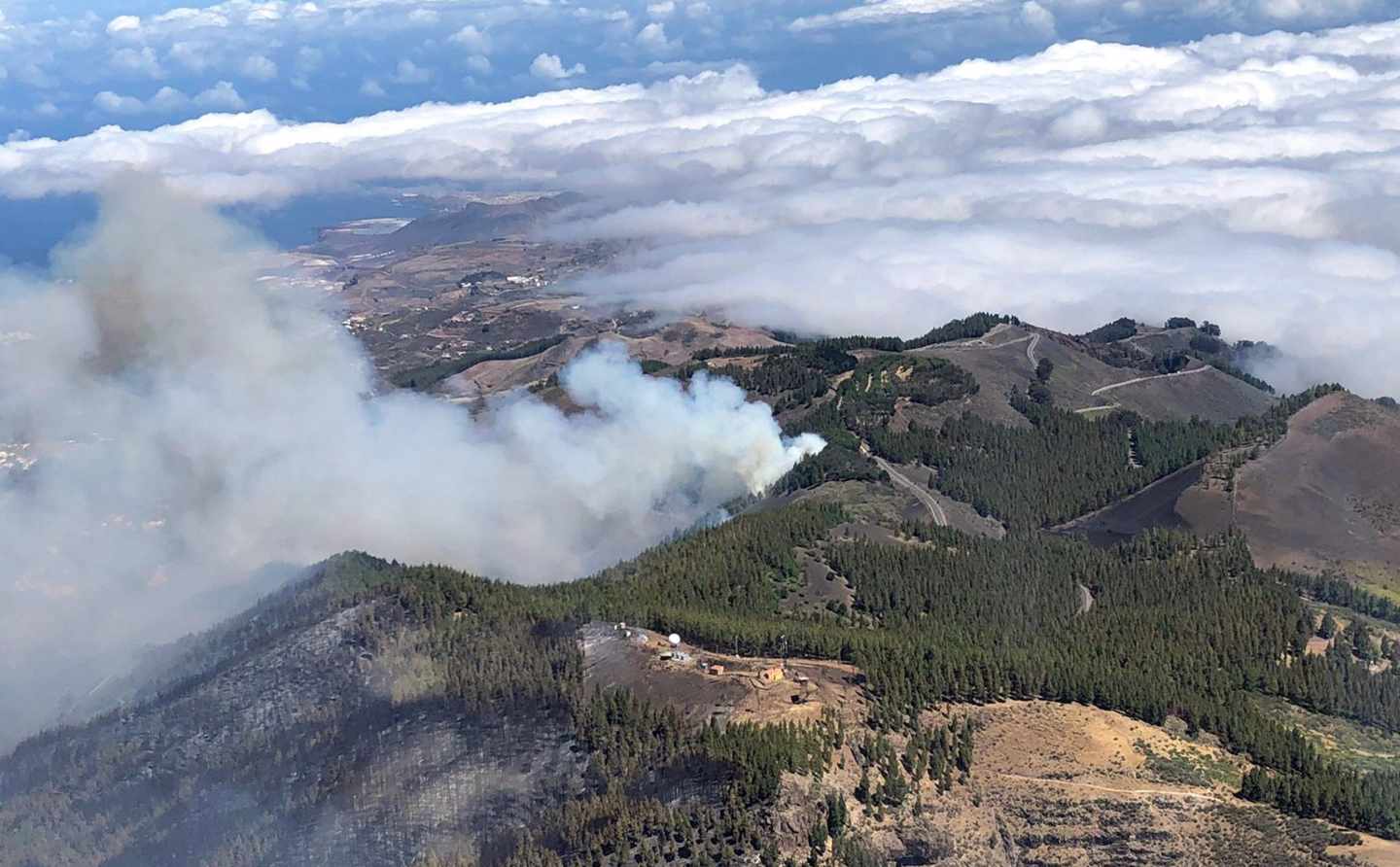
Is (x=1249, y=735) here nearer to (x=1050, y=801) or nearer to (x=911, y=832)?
(x=1050, y=801)

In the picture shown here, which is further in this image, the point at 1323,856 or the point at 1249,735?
the point at 1249,735

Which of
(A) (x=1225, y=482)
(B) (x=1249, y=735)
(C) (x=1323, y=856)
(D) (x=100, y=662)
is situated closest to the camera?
(C) (x=1323, y=856)

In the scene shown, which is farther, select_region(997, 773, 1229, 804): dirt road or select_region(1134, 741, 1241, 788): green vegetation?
select_region(1134, 741, 1241, 788): green vegetation

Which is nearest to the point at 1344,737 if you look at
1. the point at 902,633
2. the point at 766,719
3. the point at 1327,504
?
the point at 902,633

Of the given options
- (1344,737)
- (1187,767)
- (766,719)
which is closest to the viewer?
(1187,767)

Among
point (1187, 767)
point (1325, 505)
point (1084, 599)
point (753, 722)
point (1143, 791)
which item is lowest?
point (1325, 505)

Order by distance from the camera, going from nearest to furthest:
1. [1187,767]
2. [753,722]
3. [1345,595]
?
[1187,767] < [753,722] < [1345,595]

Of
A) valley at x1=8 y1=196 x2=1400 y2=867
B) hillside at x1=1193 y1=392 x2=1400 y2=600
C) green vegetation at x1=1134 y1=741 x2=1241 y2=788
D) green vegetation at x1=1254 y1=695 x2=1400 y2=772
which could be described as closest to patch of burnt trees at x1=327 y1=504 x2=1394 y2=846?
valley at x1=8 y1=196 x2=1400 y2=867

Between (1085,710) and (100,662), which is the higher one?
(1085,710)

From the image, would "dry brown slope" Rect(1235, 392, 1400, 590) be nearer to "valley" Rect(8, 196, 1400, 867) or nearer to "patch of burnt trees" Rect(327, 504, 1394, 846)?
"valley" Rect(8, 196, 1400, 867)

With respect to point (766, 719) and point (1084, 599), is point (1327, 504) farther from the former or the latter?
point (766, 719)

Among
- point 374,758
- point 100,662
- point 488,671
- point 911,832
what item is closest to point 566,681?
point 488,671
